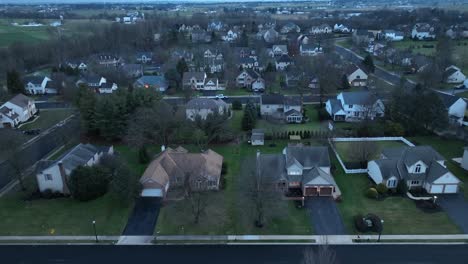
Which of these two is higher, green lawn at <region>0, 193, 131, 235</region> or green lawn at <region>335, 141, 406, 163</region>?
green lawn at <region>335, 141, 406, 163</region>

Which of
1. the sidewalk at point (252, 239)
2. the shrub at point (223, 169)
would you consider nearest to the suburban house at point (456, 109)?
the sidewalk at point (252, 239)

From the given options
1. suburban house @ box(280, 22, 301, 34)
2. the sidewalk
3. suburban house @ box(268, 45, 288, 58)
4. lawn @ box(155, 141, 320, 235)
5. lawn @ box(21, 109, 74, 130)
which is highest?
suburban house @ box(280, 22, 301, 34)

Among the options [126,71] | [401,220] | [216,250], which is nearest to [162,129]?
[216,250]

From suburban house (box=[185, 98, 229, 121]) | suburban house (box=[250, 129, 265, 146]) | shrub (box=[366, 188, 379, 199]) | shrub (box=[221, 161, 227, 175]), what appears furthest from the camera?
suburban house (box=[185, 98, 229, 121])

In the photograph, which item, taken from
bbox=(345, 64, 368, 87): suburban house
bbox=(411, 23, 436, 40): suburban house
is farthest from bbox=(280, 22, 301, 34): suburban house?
bbox=(345, 64, 368, 87): suburban house

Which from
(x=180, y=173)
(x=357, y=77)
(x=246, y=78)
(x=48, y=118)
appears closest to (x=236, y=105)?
(x=246, y=78)

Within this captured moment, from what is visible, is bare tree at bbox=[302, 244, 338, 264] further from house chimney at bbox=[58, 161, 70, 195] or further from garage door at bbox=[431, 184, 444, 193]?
house chimney at bbox=[58, 161, 70, 195]

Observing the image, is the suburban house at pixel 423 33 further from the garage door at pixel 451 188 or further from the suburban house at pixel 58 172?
the suburban house at pixel 58 172

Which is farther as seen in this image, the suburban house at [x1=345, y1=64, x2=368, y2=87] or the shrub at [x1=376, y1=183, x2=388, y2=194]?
the suburban house at [x1=345, y1=64, x2=368, y2=87]
